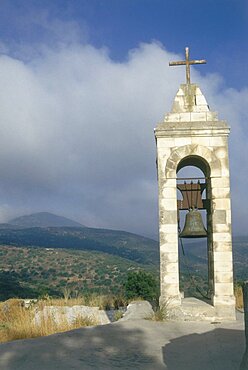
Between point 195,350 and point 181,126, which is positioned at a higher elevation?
point 181,126

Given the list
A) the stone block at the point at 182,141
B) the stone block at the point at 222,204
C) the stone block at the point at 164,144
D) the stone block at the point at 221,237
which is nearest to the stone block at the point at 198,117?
the stone block at the point at 182,141

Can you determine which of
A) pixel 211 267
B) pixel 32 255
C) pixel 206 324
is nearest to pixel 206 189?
pixel 211 267

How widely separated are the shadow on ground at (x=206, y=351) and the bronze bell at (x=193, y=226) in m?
2.38

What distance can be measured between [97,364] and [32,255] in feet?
141

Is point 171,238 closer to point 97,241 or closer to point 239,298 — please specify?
point 239,298

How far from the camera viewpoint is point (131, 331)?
23.8ft

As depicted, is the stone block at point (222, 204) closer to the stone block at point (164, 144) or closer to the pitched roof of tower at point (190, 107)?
the stone block at point (164, 144)

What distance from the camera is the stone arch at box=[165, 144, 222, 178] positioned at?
30.5ft

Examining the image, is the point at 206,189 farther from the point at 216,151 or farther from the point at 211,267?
the point at 211,267

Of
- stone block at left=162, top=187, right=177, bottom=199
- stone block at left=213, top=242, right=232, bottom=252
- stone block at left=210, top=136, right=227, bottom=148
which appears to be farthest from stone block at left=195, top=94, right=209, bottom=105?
stone block at left=213, top=242, right=232, bottom=252

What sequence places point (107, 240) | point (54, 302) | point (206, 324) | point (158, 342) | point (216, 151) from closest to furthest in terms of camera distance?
point (158, 342)
point (206, 324)
point (216, 151)
point (54, 302)
point (107, 240)

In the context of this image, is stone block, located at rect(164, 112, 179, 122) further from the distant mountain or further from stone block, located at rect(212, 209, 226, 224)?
the distant mountain

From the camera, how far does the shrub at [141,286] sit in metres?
14.7

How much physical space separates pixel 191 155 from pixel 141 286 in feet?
23.5
